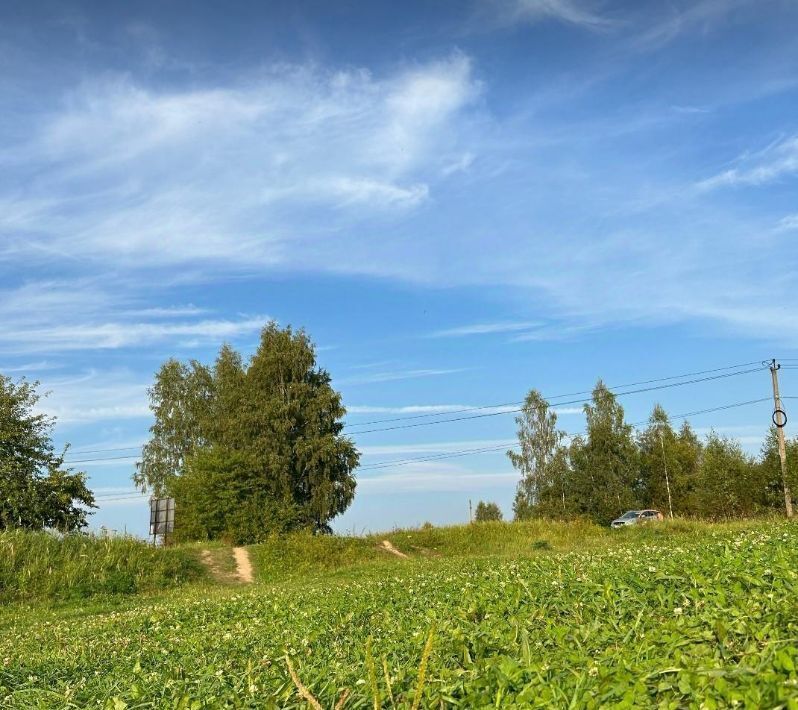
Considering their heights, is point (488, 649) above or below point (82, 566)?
above

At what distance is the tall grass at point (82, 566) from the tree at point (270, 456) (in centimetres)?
1650

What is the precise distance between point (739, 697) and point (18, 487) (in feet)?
125

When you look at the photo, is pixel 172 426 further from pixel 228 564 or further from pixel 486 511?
pixel 486 511

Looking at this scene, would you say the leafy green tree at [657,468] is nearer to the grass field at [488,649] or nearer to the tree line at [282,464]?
the tree line at [282,464]

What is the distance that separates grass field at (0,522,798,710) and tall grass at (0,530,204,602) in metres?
12.4

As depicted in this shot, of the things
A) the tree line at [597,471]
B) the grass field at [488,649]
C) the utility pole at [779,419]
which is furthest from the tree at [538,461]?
the grass field at [488,649]

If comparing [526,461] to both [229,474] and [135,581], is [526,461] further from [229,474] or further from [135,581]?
[135,581]

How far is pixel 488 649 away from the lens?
16.4 feet

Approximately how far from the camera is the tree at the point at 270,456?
140 ft

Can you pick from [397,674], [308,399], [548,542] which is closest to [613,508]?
[308,399]

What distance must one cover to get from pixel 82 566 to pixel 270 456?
1011 inches

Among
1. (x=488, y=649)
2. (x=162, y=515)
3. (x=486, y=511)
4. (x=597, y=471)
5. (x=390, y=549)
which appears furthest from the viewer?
(x=486, y=511)

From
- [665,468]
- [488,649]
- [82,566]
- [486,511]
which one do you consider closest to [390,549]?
[82,566]

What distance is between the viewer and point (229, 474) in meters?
43.1
